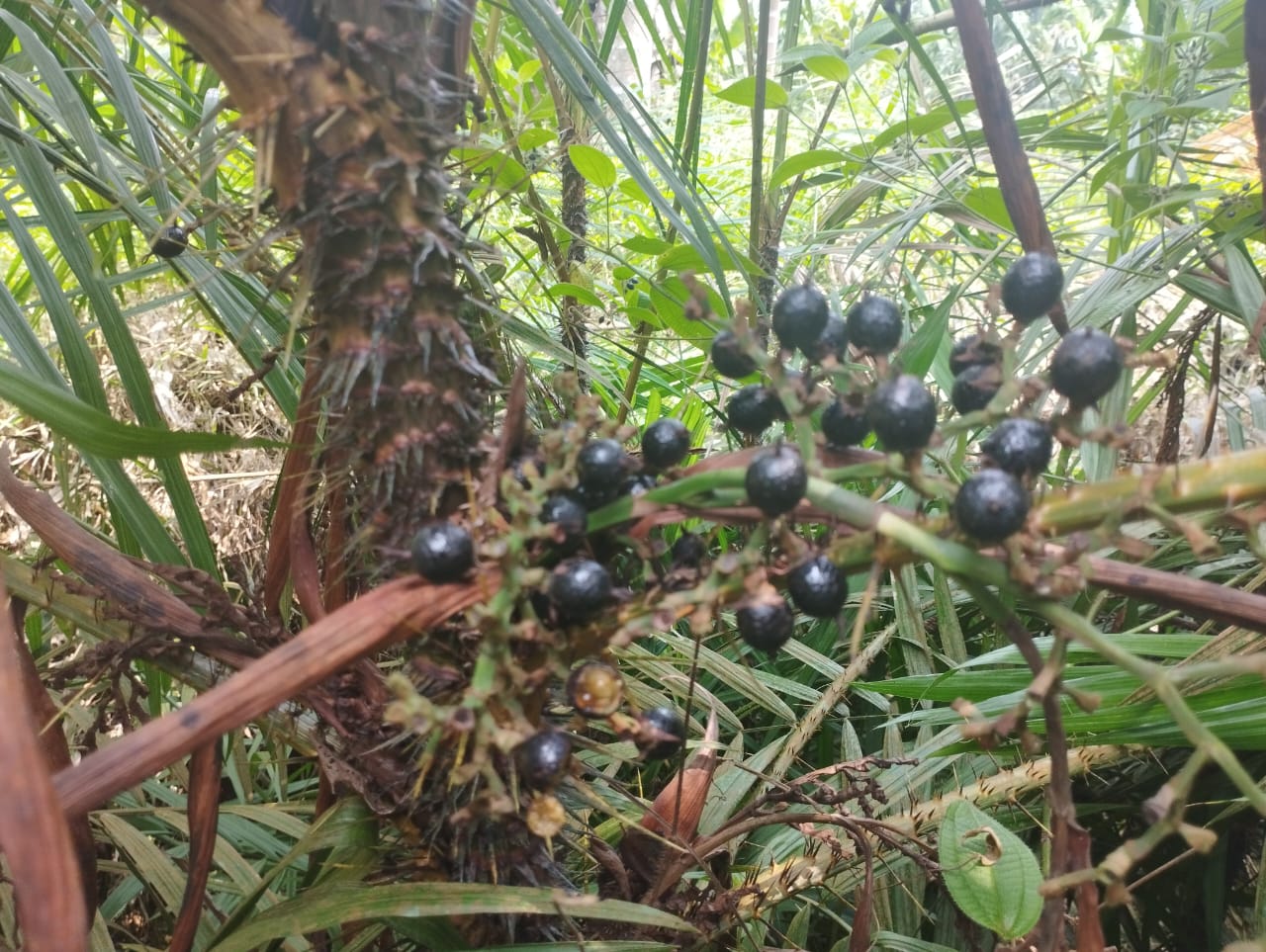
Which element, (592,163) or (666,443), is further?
(592,163)

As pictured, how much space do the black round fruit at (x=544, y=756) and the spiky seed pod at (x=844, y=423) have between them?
184 mm

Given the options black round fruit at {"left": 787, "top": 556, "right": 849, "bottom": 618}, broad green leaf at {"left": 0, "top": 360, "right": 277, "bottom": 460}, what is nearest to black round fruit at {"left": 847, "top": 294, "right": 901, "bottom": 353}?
black round fruit at {"left": 787, "top": 556, "right": 849, "bottom": 618}

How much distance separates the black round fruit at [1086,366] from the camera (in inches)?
14.4

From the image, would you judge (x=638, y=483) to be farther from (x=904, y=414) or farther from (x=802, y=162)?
(x=802, y=162)

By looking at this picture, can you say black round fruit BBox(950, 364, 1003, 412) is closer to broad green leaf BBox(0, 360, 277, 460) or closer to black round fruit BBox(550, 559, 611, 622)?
black round fruit BBox(550, 559, 611, 622)

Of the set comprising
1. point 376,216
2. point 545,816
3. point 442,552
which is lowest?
point 545,816

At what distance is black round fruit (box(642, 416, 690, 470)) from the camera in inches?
16.6

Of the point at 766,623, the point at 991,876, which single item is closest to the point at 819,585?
the point at 766,623

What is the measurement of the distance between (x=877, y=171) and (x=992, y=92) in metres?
1.03

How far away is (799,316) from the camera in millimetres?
419

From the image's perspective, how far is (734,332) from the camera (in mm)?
409

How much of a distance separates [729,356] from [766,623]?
0.44 ft

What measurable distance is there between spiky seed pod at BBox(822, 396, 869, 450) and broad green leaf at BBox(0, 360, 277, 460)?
1.09 feet

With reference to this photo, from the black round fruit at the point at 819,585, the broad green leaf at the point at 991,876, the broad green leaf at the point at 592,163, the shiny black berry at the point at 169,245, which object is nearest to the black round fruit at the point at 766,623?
the black round fruit at the point at 819,585
